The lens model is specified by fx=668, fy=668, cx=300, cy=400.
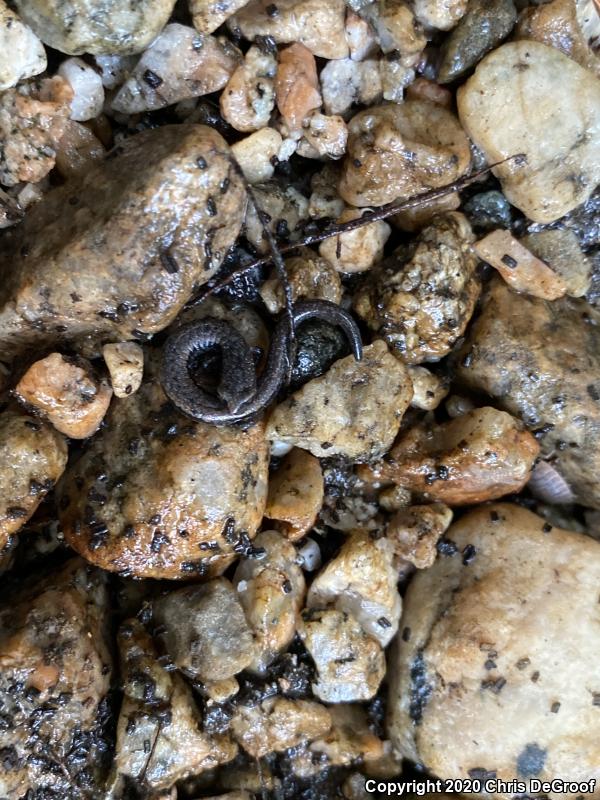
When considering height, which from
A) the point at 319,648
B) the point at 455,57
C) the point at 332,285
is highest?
the point at 455,57

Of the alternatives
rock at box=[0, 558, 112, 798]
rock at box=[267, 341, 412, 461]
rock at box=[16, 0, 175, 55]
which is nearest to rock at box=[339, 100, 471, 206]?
rock at box=[267, 341, 412, 461]

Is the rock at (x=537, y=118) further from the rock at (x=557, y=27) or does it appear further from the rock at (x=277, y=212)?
the rock at (x=277, y=212)

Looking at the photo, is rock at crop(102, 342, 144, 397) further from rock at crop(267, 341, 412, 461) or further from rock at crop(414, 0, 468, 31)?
rock at crop(414, 0, 468, 31)

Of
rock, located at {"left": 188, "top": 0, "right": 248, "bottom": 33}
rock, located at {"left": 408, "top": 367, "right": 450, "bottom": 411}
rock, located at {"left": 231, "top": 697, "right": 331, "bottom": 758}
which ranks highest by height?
rock, located at {"left": 188, "top": 0, "right": 248, "bottom": 33}

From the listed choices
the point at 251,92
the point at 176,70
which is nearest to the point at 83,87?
the point at 176,70

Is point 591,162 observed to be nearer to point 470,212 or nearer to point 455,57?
point 470,212

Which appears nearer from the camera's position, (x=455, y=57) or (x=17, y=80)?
(x=17, y=80)

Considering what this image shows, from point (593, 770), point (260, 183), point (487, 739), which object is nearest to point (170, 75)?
point (260, 183)
